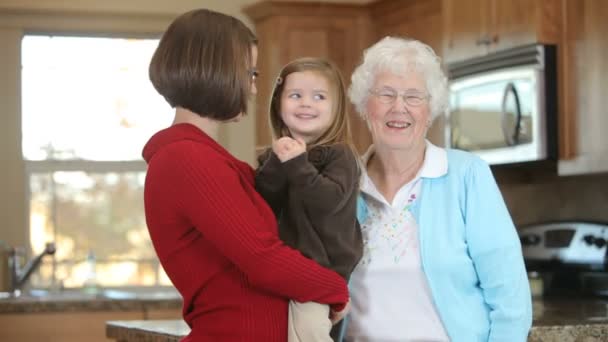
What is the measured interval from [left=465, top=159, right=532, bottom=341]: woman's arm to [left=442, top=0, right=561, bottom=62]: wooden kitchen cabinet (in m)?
2.28

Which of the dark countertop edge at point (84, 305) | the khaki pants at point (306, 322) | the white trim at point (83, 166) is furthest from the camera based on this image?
the white trim at point (83, 166)

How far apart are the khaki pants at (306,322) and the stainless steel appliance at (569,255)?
9.00ft

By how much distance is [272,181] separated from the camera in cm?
197

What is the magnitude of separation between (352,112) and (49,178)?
5.72ft

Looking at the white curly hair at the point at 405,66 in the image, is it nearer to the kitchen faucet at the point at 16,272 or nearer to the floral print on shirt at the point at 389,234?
the floral print on shirt at the point at 389,234

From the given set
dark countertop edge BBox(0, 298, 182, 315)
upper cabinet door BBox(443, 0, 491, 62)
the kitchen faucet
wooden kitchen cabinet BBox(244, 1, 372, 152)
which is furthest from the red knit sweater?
wooden kitchen cabinet BBox(244, 1, 372, 152)

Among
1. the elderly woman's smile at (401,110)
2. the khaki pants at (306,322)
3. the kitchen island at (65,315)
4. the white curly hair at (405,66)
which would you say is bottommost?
the kitchen island at (65,315)

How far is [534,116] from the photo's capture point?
172 inches

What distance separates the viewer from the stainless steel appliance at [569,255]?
446 cm

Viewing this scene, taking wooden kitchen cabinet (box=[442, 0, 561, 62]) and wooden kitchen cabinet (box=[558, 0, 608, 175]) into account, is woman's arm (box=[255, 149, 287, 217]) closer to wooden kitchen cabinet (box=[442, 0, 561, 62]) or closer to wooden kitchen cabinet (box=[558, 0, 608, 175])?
A: wooden kitchen cabinet (box=[558, 0, 608, 175])

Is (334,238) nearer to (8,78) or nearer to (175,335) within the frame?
(175,335)

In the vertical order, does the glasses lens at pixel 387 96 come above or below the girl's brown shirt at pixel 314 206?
above

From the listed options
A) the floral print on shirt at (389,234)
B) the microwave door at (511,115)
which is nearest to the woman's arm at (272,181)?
the floral print on shirt at (389,234)

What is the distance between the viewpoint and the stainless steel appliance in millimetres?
4457
